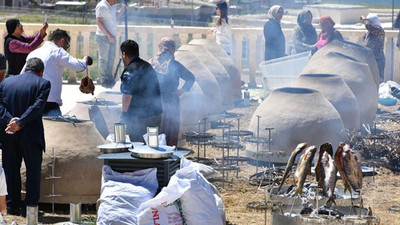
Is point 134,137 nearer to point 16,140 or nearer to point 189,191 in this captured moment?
point 16,140

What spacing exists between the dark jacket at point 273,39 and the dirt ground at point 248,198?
473cm

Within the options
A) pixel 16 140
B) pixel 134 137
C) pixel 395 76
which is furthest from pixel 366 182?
pixel 395 76

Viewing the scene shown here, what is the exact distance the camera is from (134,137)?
329 inches

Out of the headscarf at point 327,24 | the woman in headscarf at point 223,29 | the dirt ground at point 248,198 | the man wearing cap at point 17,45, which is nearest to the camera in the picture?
the dirt ground at point 248,198

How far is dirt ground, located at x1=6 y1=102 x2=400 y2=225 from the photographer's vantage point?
7.70 m

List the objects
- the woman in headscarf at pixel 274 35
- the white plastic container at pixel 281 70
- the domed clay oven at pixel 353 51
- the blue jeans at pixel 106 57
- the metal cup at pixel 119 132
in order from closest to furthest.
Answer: the metal cup at pixel 119 132 < the domed clay oven at pixel 353 51 < the white plastic container at pixel 281 70 < the blue jeans at pixel 106 57 < the woman in headscarf at pixel 274 35

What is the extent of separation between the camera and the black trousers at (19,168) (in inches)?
295

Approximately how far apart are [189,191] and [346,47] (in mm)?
7601

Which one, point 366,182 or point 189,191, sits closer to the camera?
point 189,191

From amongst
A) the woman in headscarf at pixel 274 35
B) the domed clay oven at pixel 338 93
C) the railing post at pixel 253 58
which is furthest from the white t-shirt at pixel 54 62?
the railing post at pixel 253 58

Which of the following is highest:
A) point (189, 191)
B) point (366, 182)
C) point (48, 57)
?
point (48, 57)

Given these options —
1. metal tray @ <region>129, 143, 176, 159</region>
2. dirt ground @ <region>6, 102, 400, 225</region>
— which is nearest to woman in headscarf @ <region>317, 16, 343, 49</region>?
dirt ground @ <region>6, 102, 400, 225</region>

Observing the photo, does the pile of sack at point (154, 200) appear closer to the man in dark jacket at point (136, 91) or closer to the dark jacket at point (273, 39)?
the man in dark jacket at point (136, 91)

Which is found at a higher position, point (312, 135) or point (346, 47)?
point (346, 47)
